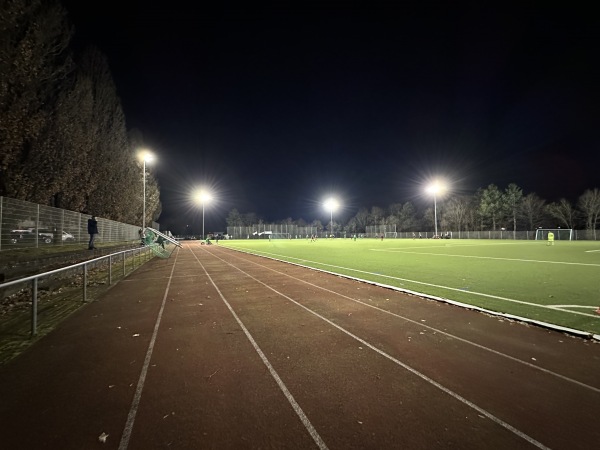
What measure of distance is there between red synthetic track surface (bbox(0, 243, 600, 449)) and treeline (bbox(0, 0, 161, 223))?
9305mm

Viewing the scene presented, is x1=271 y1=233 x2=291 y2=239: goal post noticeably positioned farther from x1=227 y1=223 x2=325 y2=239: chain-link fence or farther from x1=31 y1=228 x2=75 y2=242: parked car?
x1=31 y1=228 x2=75 y2=242: parked car

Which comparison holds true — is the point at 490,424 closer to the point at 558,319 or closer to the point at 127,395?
the point at 127,395

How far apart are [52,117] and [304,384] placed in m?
18.8

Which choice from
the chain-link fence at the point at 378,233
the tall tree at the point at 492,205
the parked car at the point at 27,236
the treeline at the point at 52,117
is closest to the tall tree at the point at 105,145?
the treeline at the point at 52,117

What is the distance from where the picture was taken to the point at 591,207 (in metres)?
60.9

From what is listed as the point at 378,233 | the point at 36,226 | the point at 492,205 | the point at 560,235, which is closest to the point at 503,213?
the point at 492,205

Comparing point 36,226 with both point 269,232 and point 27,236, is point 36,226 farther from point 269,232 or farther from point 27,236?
point 269,232

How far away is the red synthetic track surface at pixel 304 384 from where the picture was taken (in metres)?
2.86

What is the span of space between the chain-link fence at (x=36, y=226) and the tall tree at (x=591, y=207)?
84956 millimetres

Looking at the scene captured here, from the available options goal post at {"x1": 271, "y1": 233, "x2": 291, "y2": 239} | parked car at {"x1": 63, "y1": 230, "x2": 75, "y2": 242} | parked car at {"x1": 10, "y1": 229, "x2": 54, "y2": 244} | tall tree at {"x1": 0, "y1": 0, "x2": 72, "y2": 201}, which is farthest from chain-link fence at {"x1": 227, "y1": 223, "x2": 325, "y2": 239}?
parked car at {"x1": 10, "y1": 229, "x2": 54, "y2": 244}

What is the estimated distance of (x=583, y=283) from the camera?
10047 mm

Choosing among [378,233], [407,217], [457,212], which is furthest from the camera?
[407,217]

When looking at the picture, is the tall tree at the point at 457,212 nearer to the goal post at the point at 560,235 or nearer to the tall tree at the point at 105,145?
the goal post at the point at 560,235

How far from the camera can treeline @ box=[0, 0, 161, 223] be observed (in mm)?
10406
